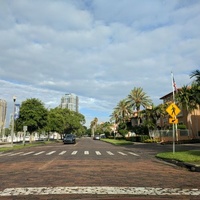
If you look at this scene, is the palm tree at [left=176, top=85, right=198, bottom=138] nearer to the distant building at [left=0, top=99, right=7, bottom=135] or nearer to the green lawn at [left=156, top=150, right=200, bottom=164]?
the green lawn at [left=156, top=150, right=200, bottom=164]

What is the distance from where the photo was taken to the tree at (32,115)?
46684 millimetres

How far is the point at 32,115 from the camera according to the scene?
4678cm

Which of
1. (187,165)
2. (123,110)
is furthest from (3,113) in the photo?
(187,165)

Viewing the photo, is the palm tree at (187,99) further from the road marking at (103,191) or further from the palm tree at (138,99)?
the road marking at (103,191)

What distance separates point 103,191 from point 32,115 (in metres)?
40.2

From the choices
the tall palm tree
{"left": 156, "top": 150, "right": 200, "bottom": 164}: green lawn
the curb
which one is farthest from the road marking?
the tall palm tree

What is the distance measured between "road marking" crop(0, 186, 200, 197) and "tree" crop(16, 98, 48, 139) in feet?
127

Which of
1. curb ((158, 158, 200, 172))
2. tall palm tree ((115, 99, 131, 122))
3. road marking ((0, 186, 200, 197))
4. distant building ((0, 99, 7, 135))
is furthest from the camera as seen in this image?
distant building ((0, 99, 7, 135))

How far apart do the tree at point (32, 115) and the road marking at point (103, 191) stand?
38.8 m

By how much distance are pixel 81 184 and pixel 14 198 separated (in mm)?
2532

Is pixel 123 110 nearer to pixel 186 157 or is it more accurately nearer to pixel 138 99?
pixel 138 99

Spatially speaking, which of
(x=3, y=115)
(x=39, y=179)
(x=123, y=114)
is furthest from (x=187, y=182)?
(x=3, y=115)

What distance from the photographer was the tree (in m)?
46.7

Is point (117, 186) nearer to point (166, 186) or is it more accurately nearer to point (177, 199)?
point (166, 186)
